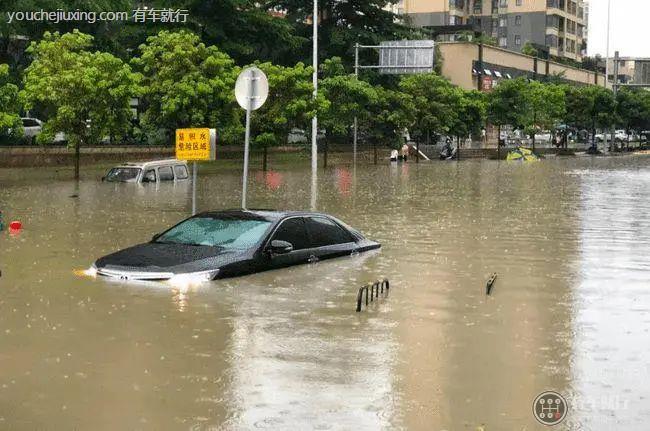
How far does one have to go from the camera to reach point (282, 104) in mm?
47094

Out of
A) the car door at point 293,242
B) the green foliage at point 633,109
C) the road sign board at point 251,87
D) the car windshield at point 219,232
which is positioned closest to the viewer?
the car windshield at point 219,232

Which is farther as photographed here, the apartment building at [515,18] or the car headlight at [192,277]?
the apartment building at [515,18]

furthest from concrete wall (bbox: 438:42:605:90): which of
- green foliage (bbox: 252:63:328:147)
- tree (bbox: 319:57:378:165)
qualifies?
green foliage (bbox: 252:63:328:147)

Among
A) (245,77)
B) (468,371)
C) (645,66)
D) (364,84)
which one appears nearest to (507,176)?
(364,84)

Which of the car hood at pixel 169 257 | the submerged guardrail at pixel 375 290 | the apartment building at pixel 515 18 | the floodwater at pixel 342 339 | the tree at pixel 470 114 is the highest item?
the apartment building at pixel 515 18

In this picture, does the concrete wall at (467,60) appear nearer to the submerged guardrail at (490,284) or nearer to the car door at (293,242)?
the car door at (293,242)

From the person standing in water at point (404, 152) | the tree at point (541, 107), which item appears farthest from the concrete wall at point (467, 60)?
the person standing in water at point (404, 152)

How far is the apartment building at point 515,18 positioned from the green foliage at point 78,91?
9654 cm

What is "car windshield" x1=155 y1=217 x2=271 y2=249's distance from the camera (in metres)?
13.3

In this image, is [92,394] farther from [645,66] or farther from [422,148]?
[645,66]

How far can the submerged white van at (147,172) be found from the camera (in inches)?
1385

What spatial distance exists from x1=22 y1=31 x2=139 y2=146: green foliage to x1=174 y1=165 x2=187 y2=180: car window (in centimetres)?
304

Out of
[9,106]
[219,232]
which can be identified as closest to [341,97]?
[9,106]

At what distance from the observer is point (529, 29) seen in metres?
135
